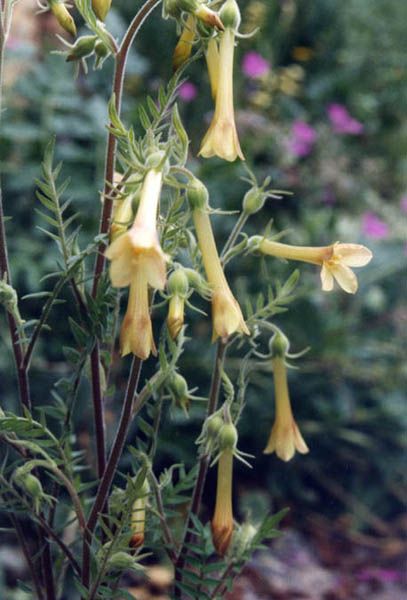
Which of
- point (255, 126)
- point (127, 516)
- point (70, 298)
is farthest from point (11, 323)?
point (255, 126)

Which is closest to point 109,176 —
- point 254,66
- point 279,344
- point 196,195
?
point 196,195

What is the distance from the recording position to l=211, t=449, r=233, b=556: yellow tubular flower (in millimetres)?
952

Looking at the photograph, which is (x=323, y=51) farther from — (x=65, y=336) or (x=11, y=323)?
(x=11, y=323)

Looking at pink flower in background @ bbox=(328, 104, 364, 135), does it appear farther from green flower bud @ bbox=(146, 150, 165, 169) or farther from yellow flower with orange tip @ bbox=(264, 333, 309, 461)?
green flower bud @ bbox=(146, 150, 165, 169)

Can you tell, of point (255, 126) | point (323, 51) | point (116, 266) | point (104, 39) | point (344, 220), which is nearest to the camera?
point (116, 266)

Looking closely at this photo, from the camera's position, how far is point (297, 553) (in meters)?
2.29

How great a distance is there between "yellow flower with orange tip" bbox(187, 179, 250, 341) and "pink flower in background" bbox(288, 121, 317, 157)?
1.99m

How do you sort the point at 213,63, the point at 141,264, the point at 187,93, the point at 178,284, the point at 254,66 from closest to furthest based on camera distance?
the point at 141,264, the point at 178,284, the point at 213,63, the point at 187,93, the point at 254,66

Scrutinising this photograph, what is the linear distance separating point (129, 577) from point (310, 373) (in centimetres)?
66

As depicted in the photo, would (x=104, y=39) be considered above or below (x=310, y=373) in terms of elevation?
above

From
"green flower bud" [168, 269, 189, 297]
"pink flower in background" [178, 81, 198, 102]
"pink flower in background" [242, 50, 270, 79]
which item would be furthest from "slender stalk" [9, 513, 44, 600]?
"pink flower in background" [242, 50, 270, 79]

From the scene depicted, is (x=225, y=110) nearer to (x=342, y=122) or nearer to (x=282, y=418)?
(x=282, y=418)

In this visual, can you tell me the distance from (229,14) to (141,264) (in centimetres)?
30

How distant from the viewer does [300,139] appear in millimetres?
2863
